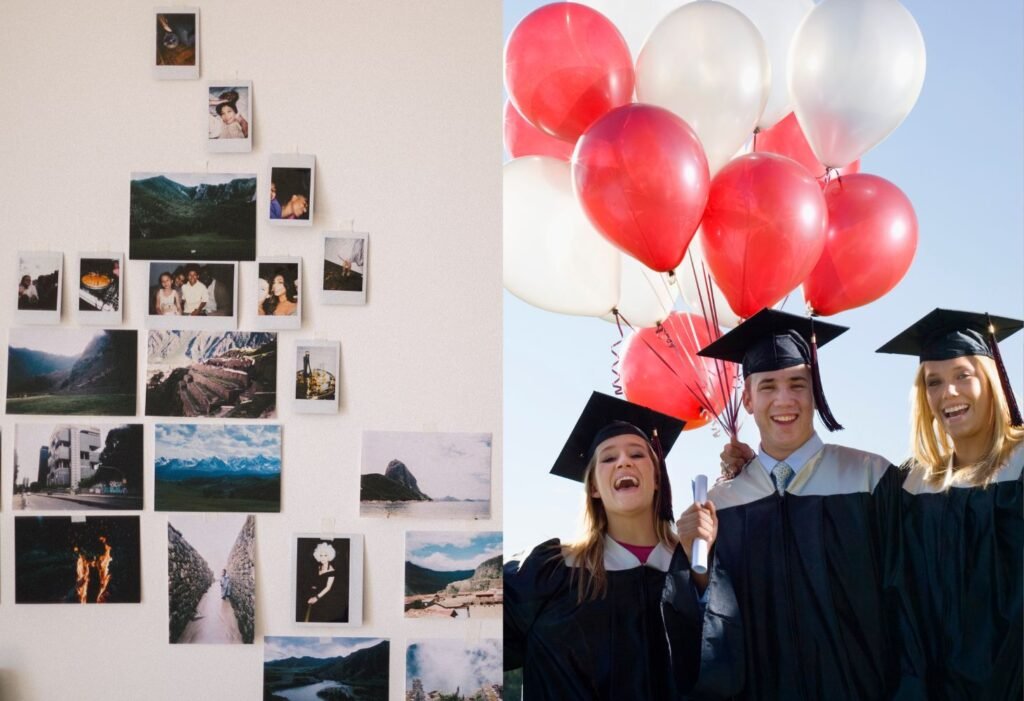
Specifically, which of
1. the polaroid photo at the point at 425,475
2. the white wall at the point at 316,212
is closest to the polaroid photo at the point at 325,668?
the white wall at the point at 316,212

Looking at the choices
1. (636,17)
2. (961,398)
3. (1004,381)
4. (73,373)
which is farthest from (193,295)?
(1004,381)

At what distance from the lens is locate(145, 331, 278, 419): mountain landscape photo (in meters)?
1.95

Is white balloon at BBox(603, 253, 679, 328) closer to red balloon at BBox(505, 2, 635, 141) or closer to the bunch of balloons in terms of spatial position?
the bunch of balloons

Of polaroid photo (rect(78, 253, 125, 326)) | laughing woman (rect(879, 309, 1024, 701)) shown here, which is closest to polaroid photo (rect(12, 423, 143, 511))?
polaroid photo (rect(78, 253, 125, 326))

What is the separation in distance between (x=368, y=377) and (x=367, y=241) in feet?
0.87

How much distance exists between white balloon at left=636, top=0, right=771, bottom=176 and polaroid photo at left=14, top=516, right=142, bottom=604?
159 centimetres

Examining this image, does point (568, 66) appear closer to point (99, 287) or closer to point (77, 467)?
point (99, 287)

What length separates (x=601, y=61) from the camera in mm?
2471

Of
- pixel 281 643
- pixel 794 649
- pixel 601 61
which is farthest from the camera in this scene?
pixel 601 61

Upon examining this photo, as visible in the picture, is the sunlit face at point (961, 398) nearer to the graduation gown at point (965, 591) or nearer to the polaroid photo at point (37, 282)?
the graduation gown at point (965, 591)

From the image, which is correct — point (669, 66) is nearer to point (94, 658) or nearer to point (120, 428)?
point (120, 428)

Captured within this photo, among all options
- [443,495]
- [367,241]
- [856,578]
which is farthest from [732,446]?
[367,241]

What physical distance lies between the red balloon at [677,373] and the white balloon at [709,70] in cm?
58

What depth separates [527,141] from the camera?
2.90 m
